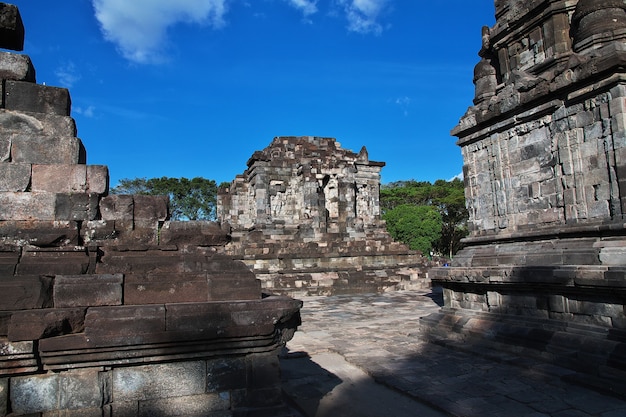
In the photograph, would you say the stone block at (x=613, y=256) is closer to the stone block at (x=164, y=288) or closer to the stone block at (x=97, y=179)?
the stone block at (x=164, y=288)

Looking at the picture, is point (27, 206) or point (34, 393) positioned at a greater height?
point (27, 206)

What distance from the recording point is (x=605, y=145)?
5.75 metres

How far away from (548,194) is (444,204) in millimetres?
42166

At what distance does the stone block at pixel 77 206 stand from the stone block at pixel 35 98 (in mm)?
765

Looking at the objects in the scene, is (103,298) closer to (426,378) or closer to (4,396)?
(4,396)

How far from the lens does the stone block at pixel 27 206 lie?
3.54 m

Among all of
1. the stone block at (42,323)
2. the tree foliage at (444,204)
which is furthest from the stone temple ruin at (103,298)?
the tree foliage at (444,204)

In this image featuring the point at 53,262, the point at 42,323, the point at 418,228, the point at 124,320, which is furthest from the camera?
the point at 418,228

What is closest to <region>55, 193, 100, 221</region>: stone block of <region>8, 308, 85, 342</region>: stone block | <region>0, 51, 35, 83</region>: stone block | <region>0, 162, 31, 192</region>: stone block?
<region>0, 162, 31, 192</region>: stone block

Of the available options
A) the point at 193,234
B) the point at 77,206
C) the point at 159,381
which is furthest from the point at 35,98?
the point at 159,381

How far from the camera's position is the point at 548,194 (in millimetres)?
6613

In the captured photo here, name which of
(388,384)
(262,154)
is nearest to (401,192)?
(262,154)

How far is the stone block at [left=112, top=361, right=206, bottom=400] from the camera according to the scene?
124 inches

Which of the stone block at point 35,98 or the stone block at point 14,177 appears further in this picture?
the stone block at point 35,98
